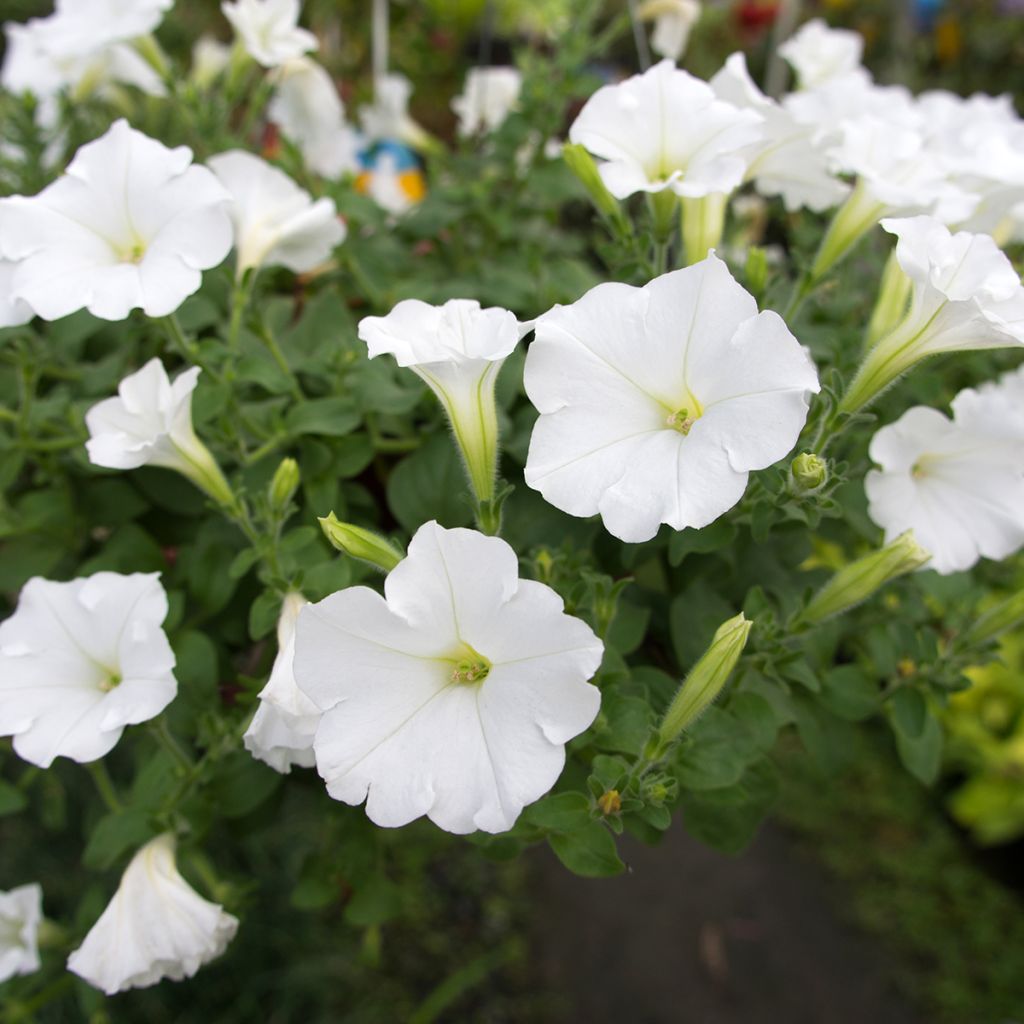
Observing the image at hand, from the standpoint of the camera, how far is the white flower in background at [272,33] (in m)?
0.99

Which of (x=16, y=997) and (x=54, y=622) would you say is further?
(x=16, y=997)

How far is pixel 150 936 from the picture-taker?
68cm

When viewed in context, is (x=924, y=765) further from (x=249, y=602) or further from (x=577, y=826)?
(x=249, y=602)

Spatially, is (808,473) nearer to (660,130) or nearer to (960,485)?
(960,485)

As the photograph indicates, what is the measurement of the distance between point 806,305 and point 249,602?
627 millimetres

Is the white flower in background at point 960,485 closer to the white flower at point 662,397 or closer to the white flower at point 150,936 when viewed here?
the white flower at point 662,397

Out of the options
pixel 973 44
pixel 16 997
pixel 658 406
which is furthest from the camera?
pixel 973 44

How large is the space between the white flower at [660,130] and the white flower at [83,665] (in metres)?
0.45

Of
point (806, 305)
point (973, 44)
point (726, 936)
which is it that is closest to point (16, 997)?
point (806, 305)

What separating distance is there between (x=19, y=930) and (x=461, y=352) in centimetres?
69

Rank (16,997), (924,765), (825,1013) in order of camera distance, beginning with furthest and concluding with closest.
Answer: (825,1013) < (16,997) < (924,765)

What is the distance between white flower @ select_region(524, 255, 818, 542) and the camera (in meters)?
0.53

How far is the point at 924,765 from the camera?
0.80 metres

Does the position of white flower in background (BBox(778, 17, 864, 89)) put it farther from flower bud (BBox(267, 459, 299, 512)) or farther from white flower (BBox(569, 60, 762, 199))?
flower bud (BBox(267, 459, 299, 512))
